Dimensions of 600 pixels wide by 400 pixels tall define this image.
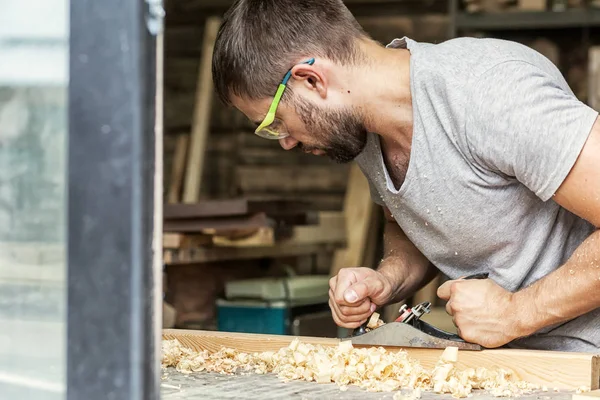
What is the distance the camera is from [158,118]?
34.6 inches

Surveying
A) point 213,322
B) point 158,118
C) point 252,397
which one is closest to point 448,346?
point 252,397

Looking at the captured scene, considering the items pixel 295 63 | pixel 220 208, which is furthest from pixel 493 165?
pixel 220 208

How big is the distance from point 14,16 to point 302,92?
109cm

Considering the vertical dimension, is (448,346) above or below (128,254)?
below

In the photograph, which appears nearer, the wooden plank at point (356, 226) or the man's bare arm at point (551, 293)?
the man's bare arm at point (551, 293)

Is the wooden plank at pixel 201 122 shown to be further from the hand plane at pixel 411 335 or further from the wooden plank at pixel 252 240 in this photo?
the hand plane at pixel 411 335

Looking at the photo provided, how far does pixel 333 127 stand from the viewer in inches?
77.7

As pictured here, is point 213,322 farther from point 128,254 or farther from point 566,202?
point 128,254

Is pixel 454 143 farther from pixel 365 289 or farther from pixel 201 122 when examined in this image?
pixel 201 122

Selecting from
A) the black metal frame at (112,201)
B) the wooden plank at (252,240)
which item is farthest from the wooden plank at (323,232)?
the black metal frame at (112,201)

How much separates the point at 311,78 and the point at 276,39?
0.40ft

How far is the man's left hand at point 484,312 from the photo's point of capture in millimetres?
1800

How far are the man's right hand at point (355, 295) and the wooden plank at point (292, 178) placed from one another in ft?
11.4

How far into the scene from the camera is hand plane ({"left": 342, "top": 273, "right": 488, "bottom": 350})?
185 cm
